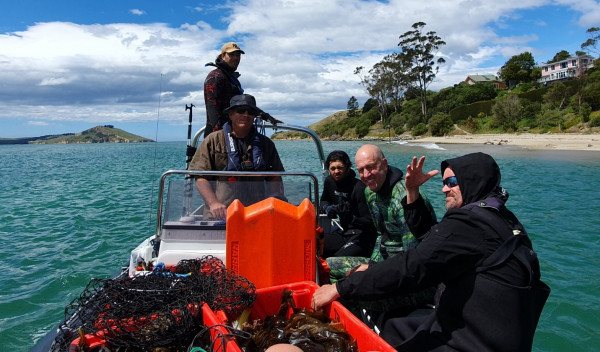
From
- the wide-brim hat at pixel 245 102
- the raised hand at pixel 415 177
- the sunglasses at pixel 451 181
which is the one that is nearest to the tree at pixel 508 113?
the wide-brim hat at pixel 245 102

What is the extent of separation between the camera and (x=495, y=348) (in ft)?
7.13

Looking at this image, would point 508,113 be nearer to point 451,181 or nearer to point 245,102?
point 245,102

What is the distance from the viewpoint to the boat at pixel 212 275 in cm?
253

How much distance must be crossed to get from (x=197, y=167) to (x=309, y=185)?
125 cm

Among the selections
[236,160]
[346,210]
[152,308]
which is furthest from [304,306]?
[346,210]

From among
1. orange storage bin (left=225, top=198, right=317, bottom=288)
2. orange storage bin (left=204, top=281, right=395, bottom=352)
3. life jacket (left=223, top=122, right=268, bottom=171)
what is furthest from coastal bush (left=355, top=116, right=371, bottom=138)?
orange storage bin (left=204, top=281, right=395, bottom=352)

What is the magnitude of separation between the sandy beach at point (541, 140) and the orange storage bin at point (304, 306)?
125 ft

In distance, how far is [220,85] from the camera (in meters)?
5.63

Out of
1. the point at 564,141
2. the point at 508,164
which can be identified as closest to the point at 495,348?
the point at 508,164

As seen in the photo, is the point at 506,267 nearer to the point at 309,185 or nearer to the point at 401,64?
the point at 309,185

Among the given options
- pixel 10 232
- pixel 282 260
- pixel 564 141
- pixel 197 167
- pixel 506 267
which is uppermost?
pixel 564 141

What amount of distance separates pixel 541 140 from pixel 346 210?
42313mm

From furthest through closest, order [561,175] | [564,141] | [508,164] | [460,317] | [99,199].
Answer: [564,141]
[508,164]
[561,175]
[99,199]
[460,317]

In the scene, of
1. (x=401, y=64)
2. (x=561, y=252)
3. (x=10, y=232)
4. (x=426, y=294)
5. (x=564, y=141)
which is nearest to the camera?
(x=426, y=294)
